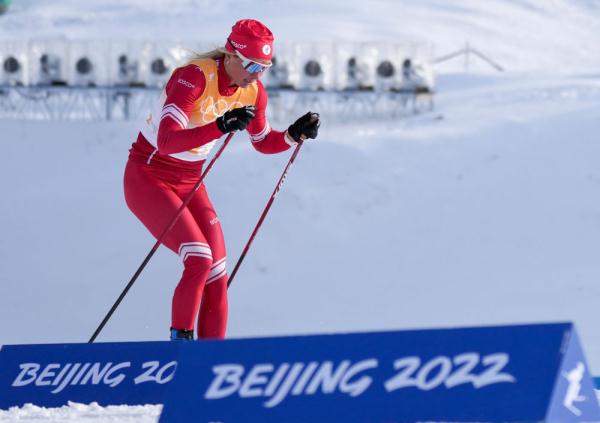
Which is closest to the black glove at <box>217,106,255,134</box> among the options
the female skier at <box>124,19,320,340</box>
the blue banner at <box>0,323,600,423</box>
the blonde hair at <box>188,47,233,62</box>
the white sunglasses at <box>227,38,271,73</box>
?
the female skier at <box>124,19,320,340</box>

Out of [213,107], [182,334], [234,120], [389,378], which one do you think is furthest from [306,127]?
[389,378]

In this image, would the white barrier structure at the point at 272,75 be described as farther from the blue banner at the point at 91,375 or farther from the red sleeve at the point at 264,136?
the blue banner at the point at 91,375

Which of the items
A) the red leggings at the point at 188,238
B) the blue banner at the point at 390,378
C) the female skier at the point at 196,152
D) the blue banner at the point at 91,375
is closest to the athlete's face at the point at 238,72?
the female skier at the point at 196,152

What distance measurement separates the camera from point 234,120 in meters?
5.31

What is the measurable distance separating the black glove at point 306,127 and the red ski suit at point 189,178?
0.18 metres

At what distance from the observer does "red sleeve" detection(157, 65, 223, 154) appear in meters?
5.39

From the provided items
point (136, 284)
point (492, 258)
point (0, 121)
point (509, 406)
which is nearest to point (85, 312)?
point (136, 284)

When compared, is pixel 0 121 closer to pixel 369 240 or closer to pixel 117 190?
pixel 117 190

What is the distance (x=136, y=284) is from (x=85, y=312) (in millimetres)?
546

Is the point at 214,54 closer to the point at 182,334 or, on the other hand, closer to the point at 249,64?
the point at 249,64

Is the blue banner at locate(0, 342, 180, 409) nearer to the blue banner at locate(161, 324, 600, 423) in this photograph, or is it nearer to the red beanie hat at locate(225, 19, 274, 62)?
the red beanie hat at locate(225, 19, 274, 62)

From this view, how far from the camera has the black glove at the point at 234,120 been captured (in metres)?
5.31

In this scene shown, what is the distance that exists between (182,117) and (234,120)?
0.29 meters

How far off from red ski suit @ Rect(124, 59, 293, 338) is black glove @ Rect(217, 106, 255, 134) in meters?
0.05
